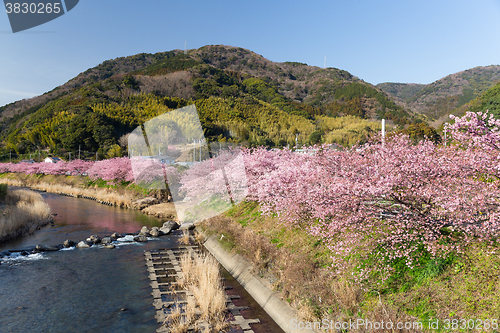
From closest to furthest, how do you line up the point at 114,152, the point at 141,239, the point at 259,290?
1. the point at 259,290
2. the point at 141,239
3. the point at 114,152

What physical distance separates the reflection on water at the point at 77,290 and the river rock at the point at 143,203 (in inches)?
476

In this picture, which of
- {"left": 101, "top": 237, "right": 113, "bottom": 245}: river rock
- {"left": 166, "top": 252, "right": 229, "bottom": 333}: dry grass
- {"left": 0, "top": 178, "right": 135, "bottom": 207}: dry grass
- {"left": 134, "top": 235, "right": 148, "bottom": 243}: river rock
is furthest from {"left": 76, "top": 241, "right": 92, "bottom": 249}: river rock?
{"left": 0, "top": 178, "right": 135, "bottom": 207}: dry grass

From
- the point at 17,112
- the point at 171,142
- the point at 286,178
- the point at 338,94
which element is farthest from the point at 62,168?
the point at 338,94

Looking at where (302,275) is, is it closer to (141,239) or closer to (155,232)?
(141,239)

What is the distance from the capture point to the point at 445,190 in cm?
673

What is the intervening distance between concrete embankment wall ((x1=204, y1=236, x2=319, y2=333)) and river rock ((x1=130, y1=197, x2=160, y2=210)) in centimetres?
1847

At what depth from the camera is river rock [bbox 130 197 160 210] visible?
3333 cm

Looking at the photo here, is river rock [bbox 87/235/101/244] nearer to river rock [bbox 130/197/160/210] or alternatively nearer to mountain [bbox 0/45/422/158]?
river rock [bbox 130/197/160/210]

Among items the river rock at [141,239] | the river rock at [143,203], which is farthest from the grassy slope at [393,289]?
the river rock at [143,203]

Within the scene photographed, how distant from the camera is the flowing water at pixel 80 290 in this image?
978 cm

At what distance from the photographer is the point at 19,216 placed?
21.5 metres

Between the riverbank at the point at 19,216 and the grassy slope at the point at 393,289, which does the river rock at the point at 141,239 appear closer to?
the riverbank at the point at 19,216

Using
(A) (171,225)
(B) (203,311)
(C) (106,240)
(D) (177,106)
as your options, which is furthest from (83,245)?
(D) (177,106)

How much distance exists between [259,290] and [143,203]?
25.0 meters
